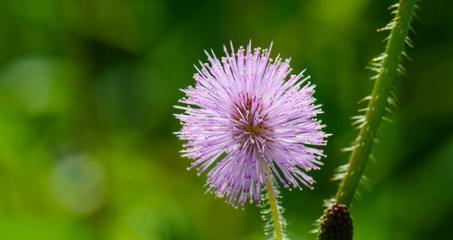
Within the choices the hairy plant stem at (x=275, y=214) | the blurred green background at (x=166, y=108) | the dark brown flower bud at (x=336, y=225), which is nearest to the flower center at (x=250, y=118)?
the hairy plant stem at (x=275, y=214)

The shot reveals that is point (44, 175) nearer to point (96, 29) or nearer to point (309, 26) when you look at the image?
point (96, 29)

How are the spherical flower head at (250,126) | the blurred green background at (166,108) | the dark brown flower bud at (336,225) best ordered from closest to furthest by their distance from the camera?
the dark brown flower bud at (336,225)
the spherical flower head at (250,126)
the blurred green background at (166,108)

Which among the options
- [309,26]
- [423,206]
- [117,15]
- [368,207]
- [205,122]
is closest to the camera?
[205,122]

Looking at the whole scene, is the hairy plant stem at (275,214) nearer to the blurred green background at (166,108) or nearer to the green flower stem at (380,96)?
the green flower stem at (380,96)

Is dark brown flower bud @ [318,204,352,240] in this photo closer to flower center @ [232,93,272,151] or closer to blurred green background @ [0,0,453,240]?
flower center @ [232,93,272,151]

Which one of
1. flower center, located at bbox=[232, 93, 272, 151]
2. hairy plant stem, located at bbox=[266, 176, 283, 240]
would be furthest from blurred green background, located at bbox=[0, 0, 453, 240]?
hairy plant stem, located at bbox=[266, 176, 283, 240]

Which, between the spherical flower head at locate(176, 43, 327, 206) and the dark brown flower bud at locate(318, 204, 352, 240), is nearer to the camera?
the dark brown flower bud at locate(318, 204, 352, 240)

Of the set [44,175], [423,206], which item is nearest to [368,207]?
[423,206]
